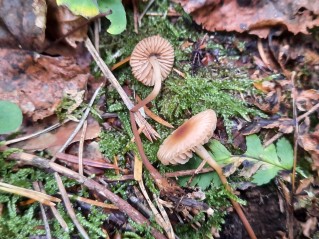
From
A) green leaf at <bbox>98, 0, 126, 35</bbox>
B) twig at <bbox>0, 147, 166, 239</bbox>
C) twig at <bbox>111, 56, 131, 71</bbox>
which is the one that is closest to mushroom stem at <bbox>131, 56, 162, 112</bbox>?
twig at <bbox>111, 56, 131, 71</bbox>

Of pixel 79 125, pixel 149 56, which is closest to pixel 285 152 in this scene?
pixel 149 56

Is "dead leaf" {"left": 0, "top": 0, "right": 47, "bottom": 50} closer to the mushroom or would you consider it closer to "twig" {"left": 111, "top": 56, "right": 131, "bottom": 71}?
"twig" {"left": 111, "top": 56, "right": 131, "bottom": 71}

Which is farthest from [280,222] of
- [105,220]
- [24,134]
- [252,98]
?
[24,134]

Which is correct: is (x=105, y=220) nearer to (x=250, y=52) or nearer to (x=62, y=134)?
(x=62, y=134)

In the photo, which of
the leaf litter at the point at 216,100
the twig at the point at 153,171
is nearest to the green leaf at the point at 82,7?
the leaf litter at the point at 216,100

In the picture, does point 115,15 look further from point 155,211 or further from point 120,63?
point 155,211
